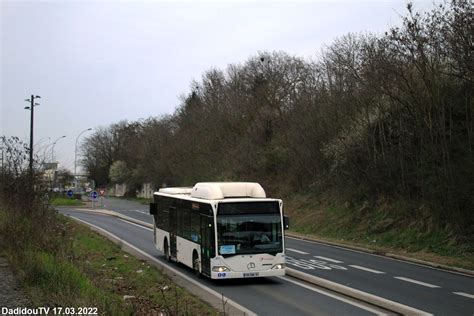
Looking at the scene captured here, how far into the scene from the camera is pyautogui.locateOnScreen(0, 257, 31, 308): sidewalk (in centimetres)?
859

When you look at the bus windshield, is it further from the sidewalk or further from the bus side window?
the sidewalk

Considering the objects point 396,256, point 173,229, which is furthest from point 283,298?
point 396,256

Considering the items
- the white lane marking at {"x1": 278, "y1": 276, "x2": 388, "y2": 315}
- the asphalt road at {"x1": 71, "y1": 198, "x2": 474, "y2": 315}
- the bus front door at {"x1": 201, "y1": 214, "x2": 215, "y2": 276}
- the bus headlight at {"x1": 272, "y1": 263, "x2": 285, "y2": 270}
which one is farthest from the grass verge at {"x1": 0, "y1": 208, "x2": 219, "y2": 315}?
the asphalt road at {"x1": 71, "y1": 198, "x2": 474, "y2": 315}

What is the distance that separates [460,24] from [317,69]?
2570 centimetres

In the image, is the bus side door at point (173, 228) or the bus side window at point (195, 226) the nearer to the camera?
the bus side window at point (195, 226)

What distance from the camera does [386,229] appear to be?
91.9ft

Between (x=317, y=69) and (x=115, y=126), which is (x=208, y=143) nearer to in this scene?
(x=317, y=69)

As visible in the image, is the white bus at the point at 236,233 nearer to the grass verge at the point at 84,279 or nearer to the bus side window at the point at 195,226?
the bus side window at the point at 195,226

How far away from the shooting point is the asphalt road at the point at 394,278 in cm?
1247

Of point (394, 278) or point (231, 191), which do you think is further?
point (231, 191)

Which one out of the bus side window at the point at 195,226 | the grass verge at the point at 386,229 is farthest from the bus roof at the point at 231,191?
the grass verge at the point at 386,229

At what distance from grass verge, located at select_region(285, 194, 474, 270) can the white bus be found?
7424 mm

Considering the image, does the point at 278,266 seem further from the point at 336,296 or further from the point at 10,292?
the point at 10,292

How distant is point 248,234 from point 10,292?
7.33 m
